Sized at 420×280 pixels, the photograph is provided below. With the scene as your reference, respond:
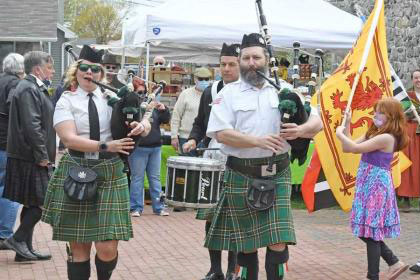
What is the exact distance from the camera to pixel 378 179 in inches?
267

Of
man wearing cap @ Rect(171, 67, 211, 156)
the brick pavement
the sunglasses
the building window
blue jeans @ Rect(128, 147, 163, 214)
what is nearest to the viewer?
the sunglasses

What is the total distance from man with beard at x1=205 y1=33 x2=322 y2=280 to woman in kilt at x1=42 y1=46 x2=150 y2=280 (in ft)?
2.00

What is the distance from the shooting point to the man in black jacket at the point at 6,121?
800 centimetres

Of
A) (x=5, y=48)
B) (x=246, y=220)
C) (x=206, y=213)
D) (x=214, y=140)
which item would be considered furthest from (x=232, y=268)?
(x=5, y=48)

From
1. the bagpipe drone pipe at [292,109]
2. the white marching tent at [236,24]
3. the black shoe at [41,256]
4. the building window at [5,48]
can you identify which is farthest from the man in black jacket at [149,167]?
the building window at [5,48]

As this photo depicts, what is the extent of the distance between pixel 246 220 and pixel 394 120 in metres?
1.80

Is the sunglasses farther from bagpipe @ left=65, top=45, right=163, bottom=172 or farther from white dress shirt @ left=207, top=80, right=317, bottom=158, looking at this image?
white dress shirt @ left=207, top=80, right=317, bottom=158

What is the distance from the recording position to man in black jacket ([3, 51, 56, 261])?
7492mm

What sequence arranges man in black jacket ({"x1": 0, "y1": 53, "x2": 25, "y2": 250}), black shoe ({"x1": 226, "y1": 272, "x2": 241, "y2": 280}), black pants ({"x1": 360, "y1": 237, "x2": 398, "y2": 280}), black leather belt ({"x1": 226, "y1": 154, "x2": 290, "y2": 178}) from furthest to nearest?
man in black jacket ({"x1": 0, "y1": 53, "x2": 25, "y2": 250}) < black shoe ({"x1": 226, "y1": 272, "x2": 241, "y2": 280}) < black pants ({"x1": 360, "y1": 237, "x2": 398, "y2": 280}) < black leather belt ({"x1": 226, "y1": 154, "x2": 290, "y2": 178})

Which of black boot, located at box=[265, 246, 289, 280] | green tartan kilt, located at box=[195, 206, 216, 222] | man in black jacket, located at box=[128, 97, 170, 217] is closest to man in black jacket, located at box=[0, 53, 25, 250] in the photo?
green tartan kilt, located at box=[195, 206, 216, 222]

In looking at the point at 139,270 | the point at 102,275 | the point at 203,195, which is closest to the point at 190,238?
the point at 139,270

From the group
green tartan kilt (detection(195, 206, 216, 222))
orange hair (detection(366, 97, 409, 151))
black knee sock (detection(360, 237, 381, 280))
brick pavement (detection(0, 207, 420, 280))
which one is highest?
orange hair (detection(366, 97, 409, 151))

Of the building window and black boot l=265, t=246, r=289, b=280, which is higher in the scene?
black boot l=265, t=246, r=289, b=280

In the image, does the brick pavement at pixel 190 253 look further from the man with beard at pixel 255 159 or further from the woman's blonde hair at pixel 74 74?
the woman's blonde hair at pixel 74 74
